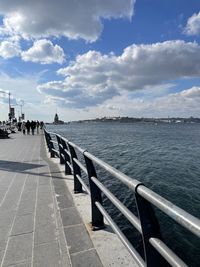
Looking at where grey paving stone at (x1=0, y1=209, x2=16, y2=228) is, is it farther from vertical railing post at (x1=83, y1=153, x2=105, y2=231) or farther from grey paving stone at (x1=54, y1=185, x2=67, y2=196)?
vertical railing post at (x1=83, y1=153, x2=105, y2=231)

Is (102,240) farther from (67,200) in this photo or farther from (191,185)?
(191,185)

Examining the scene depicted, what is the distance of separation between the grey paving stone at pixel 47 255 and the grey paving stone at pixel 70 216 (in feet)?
2.30

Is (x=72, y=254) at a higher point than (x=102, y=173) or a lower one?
higher

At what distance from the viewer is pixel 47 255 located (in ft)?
11.3

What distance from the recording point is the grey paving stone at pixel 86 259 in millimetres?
3182

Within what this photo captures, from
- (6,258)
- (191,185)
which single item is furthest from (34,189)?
(191,185)

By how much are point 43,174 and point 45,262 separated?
536 centimetres

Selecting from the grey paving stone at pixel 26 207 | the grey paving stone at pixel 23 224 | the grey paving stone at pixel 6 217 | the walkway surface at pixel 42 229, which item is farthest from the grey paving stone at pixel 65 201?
the grey paving stone at pixel 6 217

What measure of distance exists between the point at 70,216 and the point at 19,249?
3.91 ft

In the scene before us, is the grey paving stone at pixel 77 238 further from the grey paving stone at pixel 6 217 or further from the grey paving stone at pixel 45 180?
the grey paving stone at pixel 45 180

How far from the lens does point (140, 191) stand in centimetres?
218

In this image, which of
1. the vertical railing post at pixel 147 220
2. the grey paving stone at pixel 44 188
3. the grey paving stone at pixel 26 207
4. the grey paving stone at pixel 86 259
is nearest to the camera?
the vertical railing post at pixel 147 220

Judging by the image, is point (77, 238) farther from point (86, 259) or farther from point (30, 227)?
point (30, 227)

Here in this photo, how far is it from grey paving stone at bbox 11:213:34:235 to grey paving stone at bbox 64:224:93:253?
2.01 ft
